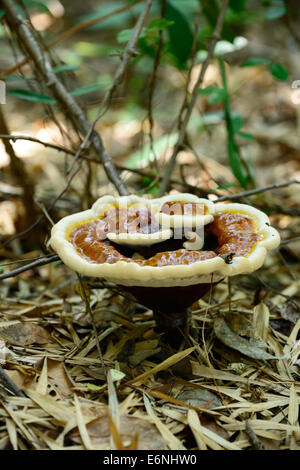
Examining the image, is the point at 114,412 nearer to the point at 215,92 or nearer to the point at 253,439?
the point at 253,439

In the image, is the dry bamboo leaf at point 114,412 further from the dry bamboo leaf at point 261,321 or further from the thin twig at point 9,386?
the dry bamboo leaf at point 261,321

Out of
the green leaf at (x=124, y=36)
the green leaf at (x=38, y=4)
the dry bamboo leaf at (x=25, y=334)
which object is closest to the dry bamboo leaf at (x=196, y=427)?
the dry bamboo leaf at (x=25, y=334)

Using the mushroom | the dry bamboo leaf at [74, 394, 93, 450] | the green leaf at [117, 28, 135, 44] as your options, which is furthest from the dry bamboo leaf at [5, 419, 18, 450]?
the green leaf at [117, 28, 135, 44]

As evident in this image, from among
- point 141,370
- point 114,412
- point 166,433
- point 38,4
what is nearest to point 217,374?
point 141,370

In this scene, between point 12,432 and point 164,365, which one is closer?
point 12,432

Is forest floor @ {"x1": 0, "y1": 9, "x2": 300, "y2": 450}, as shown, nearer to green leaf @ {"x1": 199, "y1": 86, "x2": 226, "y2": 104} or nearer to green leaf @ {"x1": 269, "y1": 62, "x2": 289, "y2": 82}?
green leaf @ {"x1": 199, "y1": 86, "x2": 226, "y2": 104}

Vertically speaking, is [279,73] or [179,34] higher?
[179,34]
